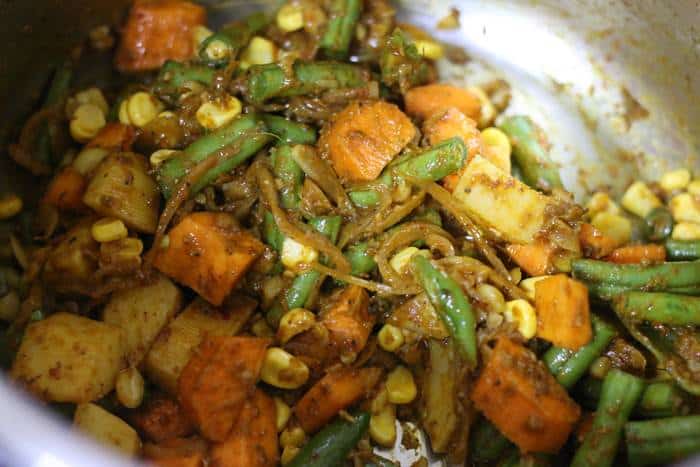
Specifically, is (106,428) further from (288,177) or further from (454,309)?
(454,309)

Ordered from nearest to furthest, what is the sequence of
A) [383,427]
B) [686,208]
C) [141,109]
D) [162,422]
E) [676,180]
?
[162,422] < [383,427] < [141,109] < [686,208] < [676,180]

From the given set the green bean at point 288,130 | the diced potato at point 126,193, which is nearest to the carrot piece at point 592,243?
the green bean at point 288,130

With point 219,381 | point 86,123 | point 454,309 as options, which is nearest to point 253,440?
point 219,381

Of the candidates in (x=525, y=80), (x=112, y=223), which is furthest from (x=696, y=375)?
(x=112, y=223)

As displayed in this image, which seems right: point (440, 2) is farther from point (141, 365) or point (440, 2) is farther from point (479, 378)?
point (141, 365)

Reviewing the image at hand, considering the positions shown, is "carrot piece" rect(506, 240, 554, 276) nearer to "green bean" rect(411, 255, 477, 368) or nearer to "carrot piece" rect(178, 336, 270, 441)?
"green bean" rect(411, 255, 477, 368)

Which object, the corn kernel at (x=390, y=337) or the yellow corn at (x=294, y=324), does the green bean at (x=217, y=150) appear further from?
the corn kernel at (x=390, y=337)
